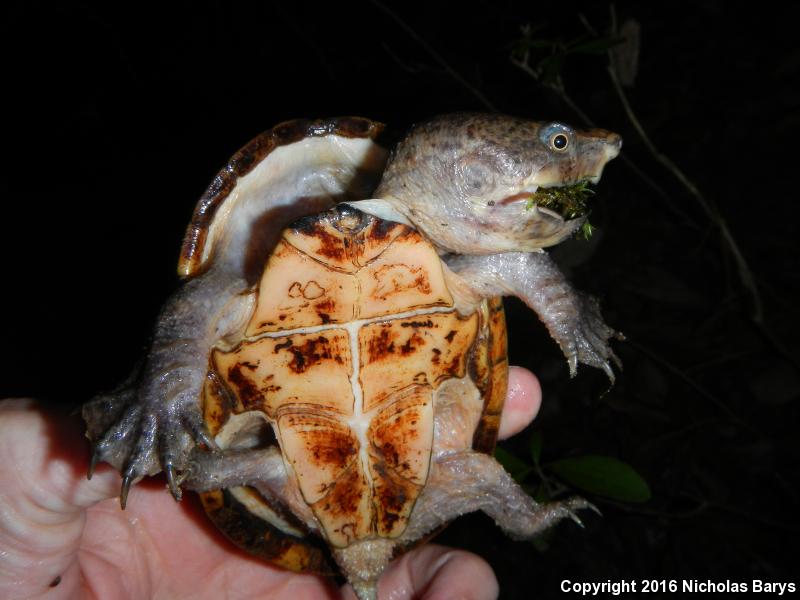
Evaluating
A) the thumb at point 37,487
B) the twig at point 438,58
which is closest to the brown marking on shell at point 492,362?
the thumb at point 37,487

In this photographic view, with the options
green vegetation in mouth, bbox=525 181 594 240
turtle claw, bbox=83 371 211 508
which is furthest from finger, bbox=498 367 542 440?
turtle claw, bbox=83 371 211 508

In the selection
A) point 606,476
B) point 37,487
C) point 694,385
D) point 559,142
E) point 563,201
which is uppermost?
point 559,142

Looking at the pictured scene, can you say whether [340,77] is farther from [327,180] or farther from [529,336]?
[327,180]

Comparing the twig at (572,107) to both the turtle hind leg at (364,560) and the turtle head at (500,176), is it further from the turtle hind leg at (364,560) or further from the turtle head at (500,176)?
the turtle hind leg at (364,560)

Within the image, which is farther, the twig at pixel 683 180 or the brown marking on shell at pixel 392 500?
the twig at pixel 683 180

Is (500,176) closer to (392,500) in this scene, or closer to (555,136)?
(555,136)

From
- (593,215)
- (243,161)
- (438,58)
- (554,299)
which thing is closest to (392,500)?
(554,299)
